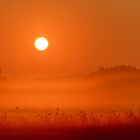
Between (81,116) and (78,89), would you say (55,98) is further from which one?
(81,116)

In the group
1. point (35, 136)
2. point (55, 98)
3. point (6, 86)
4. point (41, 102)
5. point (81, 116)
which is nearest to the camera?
point (35, 136)

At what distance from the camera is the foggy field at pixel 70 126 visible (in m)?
12.4

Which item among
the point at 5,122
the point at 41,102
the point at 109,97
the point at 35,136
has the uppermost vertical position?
the point at 109,97

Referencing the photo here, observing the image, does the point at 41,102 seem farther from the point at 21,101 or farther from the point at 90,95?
the point at 90,95

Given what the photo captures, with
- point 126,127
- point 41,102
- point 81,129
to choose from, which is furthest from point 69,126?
point 41,102

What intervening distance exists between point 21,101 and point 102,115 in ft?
18.8

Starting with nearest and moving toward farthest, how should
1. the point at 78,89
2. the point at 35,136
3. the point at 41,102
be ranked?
the point at 35,136, the point at 41,102, the point at 78,89

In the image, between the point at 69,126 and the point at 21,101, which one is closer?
the point at 69,126

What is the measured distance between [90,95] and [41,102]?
13.1 feet

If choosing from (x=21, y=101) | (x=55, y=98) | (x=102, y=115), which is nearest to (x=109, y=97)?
(x=55, y=98)

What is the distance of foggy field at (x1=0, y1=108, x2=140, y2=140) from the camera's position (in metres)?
12.4

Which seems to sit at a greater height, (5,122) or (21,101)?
(21,101)

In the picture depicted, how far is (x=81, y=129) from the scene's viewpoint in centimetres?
1278

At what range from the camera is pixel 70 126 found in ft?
43.0
